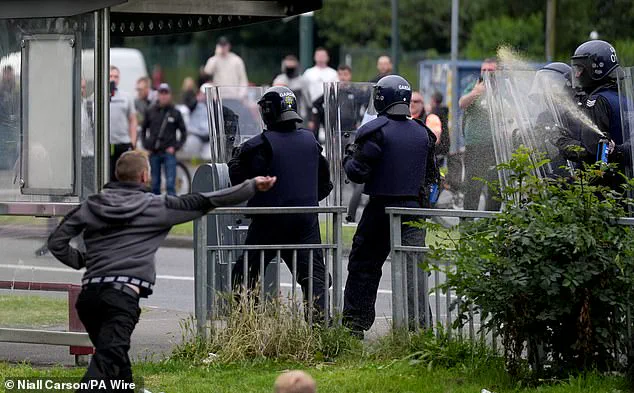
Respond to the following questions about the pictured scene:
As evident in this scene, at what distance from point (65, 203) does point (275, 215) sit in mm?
1476

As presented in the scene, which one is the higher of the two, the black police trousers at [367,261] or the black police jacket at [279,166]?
the black police jacket at [279,166]

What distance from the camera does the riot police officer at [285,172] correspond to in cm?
885

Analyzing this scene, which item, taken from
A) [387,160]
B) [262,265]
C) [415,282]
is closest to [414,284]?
[415,282]

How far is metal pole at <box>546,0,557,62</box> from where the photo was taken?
2633cm

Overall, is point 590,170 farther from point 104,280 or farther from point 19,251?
point 19,251

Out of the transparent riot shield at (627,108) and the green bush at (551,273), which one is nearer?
the green bush at (551,273)

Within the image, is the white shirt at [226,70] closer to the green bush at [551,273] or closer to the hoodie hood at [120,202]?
the green bush at [551,273]

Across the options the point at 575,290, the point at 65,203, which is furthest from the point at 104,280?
the point at 575,290

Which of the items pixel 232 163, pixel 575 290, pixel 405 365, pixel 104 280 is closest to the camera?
pixel 104 280

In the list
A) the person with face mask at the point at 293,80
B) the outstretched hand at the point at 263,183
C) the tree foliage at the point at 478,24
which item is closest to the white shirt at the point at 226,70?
the person with face mask at the point at 293,80

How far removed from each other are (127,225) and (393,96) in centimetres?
325

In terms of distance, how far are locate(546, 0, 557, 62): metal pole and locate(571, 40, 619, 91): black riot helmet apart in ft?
57.2

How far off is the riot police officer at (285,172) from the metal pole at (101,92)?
110 cm

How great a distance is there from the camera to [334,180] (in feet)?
34.4
